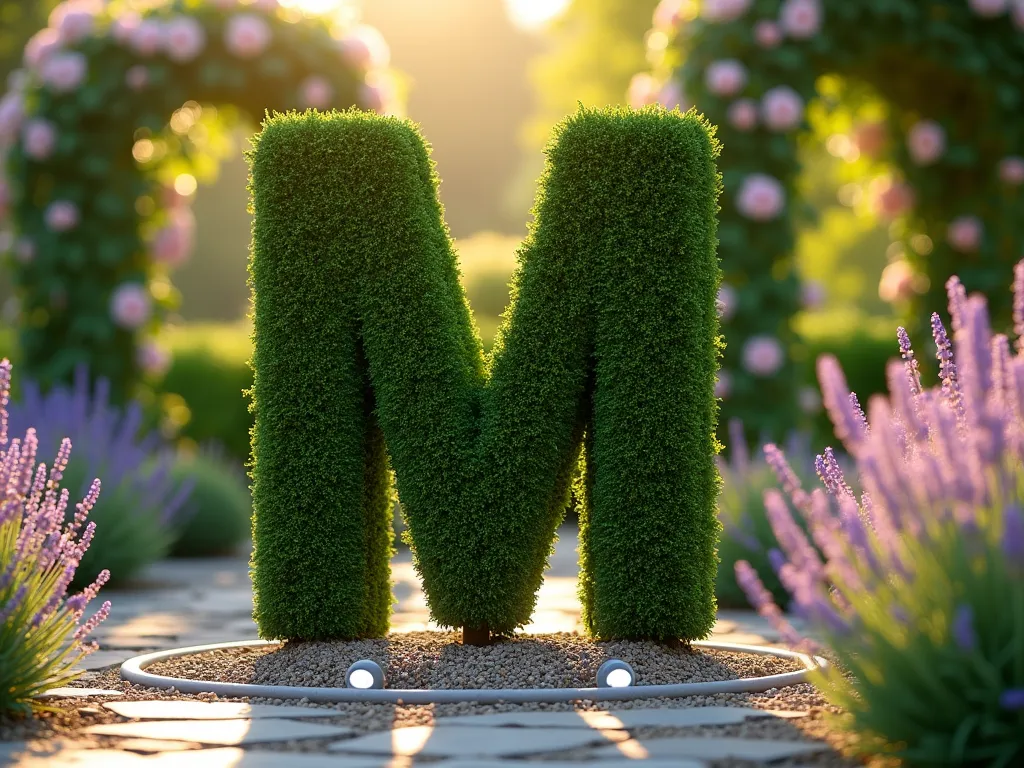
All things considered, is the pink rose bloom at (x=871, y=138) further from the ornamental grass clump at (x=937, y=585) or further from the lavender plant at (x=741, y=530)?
the ornamental grass clump at (x=937, y=585)

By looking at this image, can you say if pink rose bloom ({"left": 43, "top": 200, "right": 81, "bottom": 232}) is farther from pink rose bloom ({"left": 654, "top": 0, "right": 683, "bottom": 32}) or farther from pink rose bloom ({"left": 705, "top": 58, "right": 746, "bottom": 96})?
pink rose bloom ({"left": 705, "top": 58, "right": 746, "bottom": 96})

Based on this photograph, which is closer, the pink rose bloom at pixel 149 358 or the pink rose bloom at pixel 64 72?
the pink rose bloom at pixel 64 72

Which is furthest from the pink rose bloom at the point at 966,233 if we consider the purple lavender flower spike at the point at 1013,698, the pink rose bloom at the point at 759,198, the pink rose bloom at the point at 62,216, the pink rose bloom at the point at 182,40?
the purple lavender flower spike at the point at 1013,698

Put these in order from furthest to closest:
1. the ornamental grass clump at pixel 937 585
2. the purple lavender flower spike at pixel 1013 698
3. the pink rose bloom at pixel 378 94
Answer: the pink rose bloom at pixel 378 94 < the ornamental grass clump at pixel 937 585 < the purple lavender flower spike at pixel 1013 698

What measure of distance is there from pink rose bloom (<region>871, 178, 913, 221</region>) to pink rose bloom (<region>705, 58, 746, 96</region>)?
6.60 feet

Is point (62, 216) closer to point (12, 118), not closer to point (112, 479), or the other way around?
point (12, 118)

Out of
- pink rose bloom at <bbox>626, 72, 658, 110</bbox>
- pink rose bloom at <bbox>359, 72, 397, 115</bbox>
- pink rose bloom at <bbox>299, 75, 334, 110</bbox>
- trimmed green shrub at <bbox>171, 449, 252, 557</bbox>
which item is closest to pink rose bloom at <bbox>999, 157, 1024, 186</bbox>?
pink rose bloom at <bbox>626, 72, 658, 110</bbox>

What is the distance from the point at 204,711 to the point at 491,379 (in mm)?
1550

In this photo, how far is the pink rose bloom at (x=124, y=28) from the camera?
10102 mm

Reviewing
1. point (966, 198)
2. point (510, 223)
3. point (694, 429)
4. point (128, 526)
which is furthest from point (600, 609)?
point (510, 223)

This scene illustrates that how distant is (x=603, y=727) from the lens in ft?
12.0

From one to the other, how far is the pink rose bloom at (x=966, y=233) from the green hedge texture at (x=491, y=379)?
231 inches

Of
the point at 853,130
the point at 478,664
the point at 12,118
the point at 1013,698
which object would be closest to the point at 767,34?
the point at 853,130

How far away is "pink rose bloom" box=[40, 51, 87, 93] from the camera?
32.9 feet
